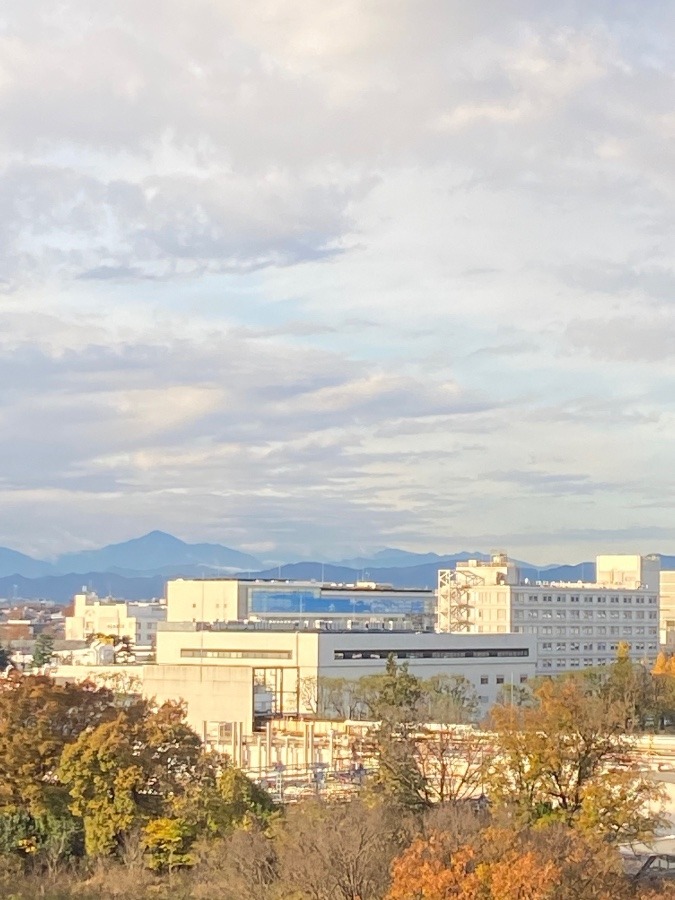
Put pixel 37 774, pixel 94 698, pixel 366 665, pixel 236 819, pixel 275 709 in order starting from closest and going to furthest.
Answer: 1. pixel 236 819
2. pixel 37 774
3. pixel 94 698
4. pixel 275 709
5. pixel 366 665

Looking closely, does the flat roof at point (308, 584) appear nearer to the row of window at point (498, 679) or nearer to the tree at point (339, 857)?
the row of window at point (498, 679)

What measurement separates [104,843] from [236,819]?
11.1ft

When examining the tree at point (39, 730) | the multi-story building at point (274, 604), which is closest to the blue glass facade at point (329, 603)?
the multi-story building at point (274, 604)

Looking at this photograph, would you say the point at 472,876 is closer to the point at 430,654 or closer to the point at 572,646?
the point at 430,654

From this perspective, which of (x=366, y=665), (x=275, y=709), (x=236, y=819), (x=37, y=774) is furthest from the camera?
(x=366, y=665)

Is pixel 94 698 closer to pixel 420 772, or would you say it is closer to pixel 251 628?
pixel 420 772

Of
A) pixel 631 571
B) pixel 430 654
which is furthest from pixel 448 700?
pixel 631 571

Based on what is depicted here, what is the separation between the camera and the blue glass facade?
113 metres

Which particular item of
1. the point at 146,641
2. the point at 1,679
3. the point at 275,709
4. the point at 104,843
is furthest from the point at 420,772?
the point at 146,641

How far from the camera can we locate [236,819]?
32.7 metres

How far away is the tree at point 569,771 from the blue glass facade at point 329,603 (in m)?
78.6

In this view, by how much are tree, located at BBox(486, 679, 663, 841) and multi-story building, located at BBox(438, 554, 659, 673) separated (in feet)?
268

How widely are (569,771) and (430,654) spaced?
167 ft

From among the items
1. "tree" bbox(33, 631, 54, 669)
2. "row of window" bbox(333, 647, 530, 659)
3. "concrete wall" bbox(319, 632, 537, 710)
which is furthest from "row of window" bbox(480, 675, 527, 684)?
"tree" bbox(33, 631, 54, 669)
